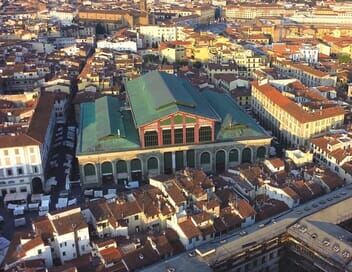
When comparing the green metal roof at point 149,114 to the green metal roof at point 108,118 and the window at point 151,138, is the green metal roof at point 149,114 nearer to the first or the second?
the green metal roof at point 108,118

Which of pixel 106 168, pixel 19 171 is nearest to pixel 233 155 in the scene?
pixel 106 168

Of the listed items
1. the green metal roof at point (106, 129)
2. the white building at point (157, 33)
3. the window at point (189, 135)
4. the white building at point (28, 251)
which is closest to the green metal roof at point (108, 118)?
the green metal roof at point (106, 129)

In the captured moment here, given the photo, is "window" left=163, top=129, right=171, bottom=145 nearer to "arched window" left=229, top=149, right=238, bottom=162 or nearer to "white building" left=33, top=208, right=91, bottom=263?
"arched window" left=229, top=149, right=238, bottom=162

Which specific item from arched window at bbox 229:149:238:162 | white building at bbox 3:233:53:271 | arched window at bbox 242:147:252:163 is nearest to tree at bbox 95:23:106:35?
arched window at bbox 229:149:238:162

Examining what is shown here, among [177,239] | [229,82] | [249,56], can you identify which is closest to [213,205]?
[177,239]

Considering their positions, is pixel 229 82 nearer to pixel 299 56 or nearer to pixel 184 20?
pixel 299 56

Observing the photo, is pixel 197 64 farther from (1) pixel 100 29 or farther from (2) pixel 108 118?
(1) pixel 100 29
